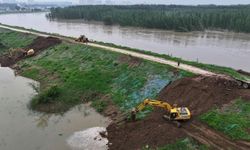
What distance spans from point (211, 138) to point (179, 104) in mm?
5426

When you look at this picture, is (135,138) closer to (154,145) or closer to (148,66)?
(154,145)

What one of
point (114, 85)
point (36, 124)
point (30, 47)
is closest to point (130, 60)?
point (114, 85)

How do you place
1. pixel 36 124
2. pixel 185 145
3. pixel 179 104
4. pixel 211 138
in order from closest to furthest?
pixel 185 145
pixel 211 138
pixel 179 104
pixel 36 124

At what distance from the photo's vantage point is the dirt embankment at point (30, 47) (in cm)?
4964

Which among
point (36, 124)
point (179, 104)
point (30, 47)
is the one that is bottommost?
point (36, 124)

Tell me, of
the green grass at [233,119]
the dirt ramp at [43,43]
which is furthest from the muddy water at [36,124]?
the dirt ramp at [43,43]

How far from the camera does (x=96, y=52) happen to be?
4384 centimetres

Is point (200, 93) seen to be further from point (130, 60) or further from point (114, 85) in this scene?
point (130, 60)

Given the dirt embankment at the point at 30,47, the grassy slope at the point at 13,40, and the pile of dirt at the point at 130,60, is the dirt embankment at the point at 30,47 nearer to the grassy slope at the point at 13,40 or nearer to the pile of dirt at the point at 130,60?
the grassy slope at the point at 13,40

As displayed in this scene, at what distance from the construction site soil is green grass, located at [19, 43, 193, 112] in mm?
2681

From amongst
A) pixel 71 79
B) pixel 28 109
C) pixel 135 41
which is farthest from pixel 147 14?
pixel 28 109

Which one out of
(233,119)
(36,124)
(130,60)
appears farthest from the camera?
(130,60)

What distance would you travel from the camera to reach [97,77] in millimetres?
35938

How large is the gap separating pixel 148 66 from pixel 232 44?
125 ft
